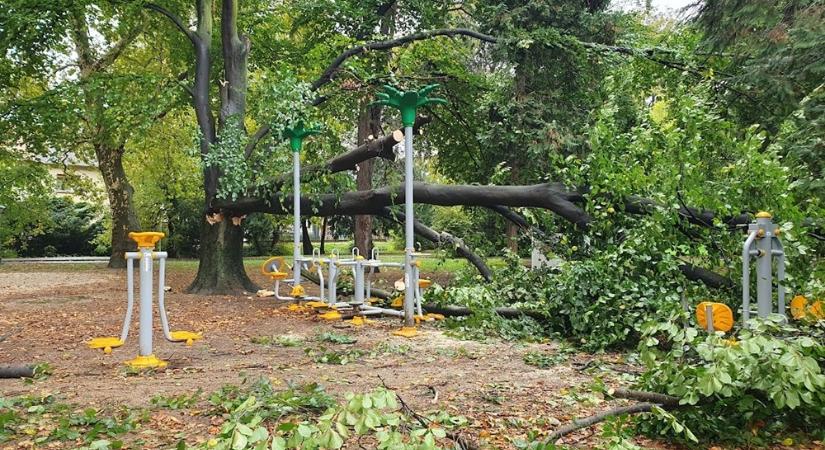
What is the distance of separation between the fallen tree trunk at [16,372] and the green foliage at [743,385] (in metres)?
3.85

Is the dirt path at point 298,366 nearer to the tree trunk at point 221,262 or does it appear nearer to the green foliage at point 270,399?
the green foliage at point 270,399

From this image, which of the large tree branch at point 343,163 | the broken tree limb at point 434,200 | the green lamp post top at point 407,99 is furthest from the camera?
the large tree branch at point 343,163

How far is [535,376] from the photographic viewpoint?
15.6 ft

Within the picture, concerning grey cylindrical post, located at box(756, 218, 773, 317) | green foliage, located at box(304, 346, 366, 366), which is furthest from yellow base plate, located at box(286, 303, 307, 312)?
grey cylindrical post, located at box(756, 218, 773, 317)

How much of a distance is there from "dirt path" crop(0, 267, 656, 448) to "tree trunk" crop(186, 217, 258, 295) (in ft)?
6.43

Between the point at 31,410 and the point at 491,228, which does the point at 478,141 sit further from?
the point at 31,410

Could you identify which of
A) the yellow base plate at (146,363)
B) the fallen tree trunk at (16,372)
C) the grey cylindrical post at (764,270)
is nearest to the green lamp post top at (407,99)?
the yellow base plate at (146,363)

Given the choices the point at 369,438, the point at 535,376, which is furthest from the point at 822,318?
the point at 369,438

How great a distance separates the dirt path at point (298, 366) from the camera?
3.89 meters

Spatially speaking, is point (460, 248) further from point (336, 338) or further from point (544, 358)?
point (544, 358)

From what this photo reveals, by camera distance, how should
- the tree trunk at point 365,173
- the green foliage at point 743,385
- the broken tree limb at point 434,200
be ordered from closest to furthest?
the green foliage at point 743,385
the broken tree limb at point 434,200
the tree trunk at point 365,173

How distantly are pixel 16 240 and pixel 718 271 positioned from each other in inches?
1074

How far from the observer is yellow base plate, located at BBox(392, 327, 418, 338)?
6.74 m

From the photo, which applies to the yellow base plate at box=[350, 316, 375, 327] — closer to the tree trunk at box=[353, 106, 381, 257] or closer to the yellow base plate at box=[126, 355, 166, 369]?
the yellow base plate at box=[126, 355, 166, 369]
